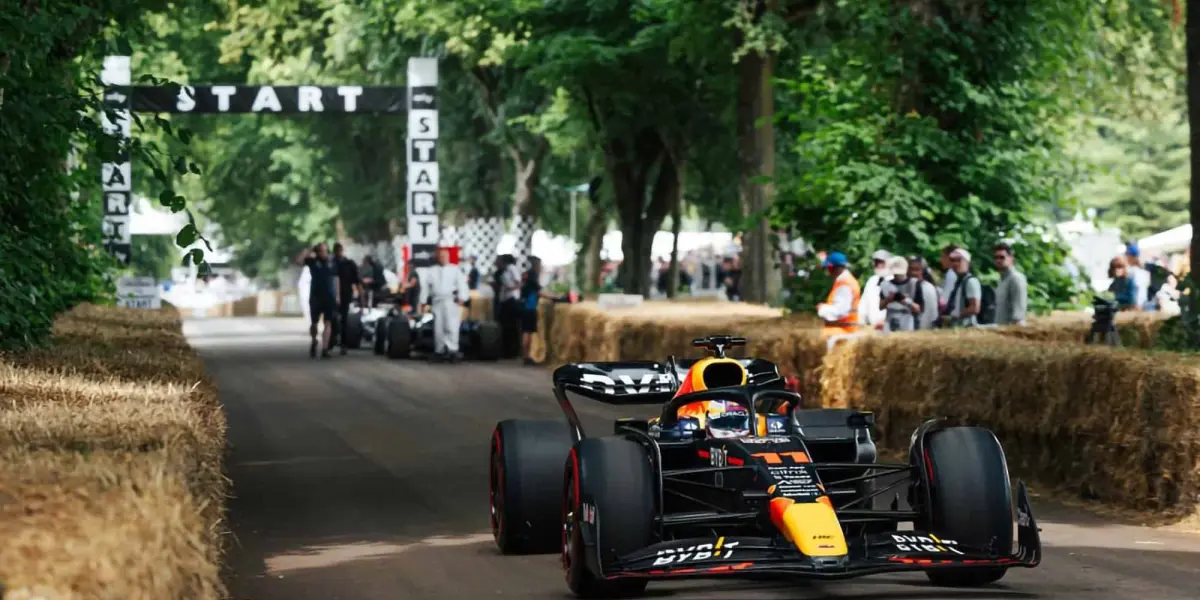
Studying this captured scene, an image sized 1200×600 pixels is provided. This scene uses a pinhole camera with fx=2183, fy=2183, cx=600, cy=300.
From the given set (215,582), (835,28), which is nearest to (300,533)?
(215,582)

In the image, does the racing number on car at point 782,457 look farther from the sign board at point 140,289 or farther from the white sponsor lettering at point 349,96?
the sign board at point 140,289

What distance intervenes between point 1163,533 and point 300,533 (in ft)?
17.0

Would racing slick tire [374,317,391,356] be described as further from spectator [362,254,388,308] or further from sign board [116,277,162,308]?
sign board [116,277,162,308]

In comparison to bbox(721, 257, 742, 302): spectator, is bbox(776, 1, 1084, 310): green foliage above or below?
above

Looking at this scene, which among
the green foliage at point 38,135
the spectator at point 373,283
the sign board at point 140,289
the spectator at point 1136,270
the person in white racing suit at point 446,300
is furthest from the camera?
the spectator at point 373,283

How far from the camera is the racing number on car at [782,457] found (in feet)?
33.2

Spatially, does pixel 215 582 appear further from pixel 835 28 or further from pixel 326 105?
pixel 326 105

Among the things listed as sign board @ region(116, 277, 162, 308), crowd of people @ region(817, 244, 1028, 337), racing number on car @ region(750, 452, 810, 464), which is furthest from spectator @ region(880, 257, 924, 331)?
sign board @ region(116, 277, 162, 308)

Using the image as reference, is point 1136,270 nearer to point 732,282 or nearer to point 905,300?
point 905,300

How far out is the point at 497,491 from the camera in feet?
39.8

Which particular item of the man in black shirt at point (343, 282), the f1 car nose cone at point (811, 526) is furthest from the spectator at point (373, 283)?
the f1 car nose cone at point (811, 526)

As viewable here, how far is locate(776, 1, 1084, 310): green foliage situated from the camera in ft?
81.4

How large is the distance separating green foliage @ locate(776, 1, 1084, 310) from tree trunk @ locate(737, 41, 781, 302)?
8181 millimetres

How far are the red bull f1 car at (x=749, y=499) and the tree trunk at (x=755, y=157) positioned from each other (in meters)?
22.5
